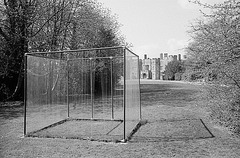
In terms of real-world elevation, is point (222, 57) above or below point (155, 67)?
below

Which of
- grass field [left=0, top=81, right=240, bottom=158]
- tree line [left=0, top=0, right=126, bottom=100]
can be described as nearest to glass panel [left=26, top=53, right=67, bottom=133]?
grass field [left=0, top=81, right=240, bottom=158]

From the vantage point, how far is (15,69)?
1285 cm

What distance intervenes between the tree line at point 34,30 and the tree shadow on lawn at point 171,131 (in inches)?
347

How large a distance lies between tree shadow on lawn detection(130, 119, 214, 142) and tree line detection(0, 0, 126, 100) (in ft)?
28.9

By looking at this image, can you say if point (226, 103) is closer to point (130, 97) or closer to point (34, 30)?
point (130, 97)

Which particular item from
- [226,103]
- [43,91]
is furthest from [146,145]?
[43,91]

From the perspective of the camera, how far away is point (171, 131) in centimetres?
588

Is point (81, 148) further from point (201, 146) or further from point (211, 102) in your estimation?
point (211, 102)

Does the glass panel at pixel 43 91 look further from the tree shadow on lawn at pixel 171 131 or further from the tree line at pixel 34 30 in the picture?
the tree line at pixel 34 30

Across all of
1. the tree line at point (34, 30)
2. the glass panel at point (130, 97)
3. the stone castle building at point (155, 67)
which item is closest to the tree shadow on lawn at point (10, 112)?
the tree line at point (34, 30)

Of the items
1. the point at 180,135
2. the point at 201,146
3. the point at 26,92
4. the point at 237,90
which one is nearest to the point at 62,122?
the point at 26,92

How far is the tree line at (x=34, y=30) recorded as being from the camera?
1209 cm

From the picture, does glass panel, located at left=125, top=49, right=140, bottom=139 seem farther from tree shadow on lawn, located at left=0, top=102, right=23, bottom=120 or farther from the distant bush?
tree shadow on lawn, located at left=0, top=102, right=23, bottom=120

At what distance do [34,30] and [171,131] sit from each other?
10.5 metres
